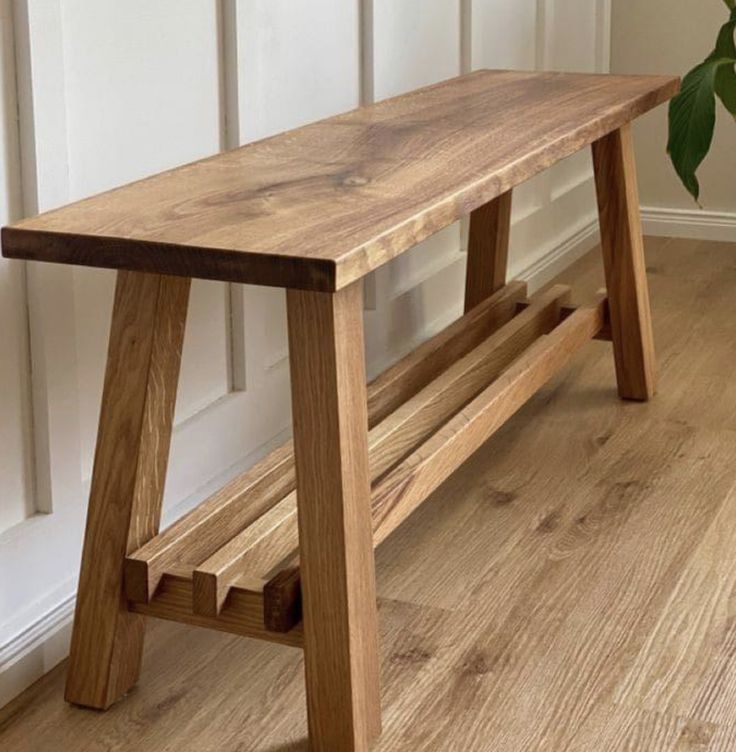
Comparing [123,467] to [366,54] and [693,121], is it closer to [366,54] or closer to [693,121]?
[366,54]

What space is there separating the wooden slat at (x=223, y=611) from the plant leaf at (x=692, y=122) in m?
1.75

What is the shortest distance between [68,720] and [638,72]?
276 cm

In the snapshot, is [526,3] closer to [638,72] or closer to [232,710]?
[638,72]

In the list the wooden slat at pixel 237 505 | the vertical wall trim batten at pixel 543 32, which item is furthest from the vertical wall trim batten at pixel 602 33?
the wooden slat at pixel 237 505

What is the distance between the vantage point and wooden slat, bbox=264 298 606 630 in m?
1.74

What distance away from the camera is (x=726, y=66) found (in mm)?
3240

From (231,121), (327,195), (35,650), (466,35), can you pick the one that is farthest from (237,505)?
(466,35)

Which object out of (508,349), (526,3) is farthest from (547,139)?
(526,3)

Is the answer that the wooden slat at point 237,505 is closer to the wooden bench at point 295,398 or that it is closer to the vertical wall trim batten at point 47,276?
the wooden bench at point 295,398

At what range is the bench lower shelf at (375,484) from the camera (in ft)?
5.41

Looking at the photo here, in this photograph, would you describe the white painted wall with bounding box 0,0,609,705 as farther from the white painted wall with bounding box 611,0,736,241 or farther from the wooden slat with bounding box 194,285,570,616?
the white painted wall with bounding box 611,0,736,241

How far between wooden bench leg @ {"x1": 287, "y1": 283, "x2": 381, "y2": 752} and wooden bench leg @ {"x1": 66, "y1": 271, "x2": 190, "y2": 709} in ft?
0.74

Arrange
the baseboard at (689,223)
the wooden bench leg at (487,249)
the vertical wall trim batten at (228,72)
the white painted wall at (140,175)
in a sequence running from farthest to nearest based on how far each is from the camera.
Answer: the baseboard at (689,223)
the wooden bench leg at (487,249)
the vertical wall trim batten at (228,72)
the white painted wall at (140,175)

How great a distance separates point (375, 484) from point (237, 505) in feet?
0.60
